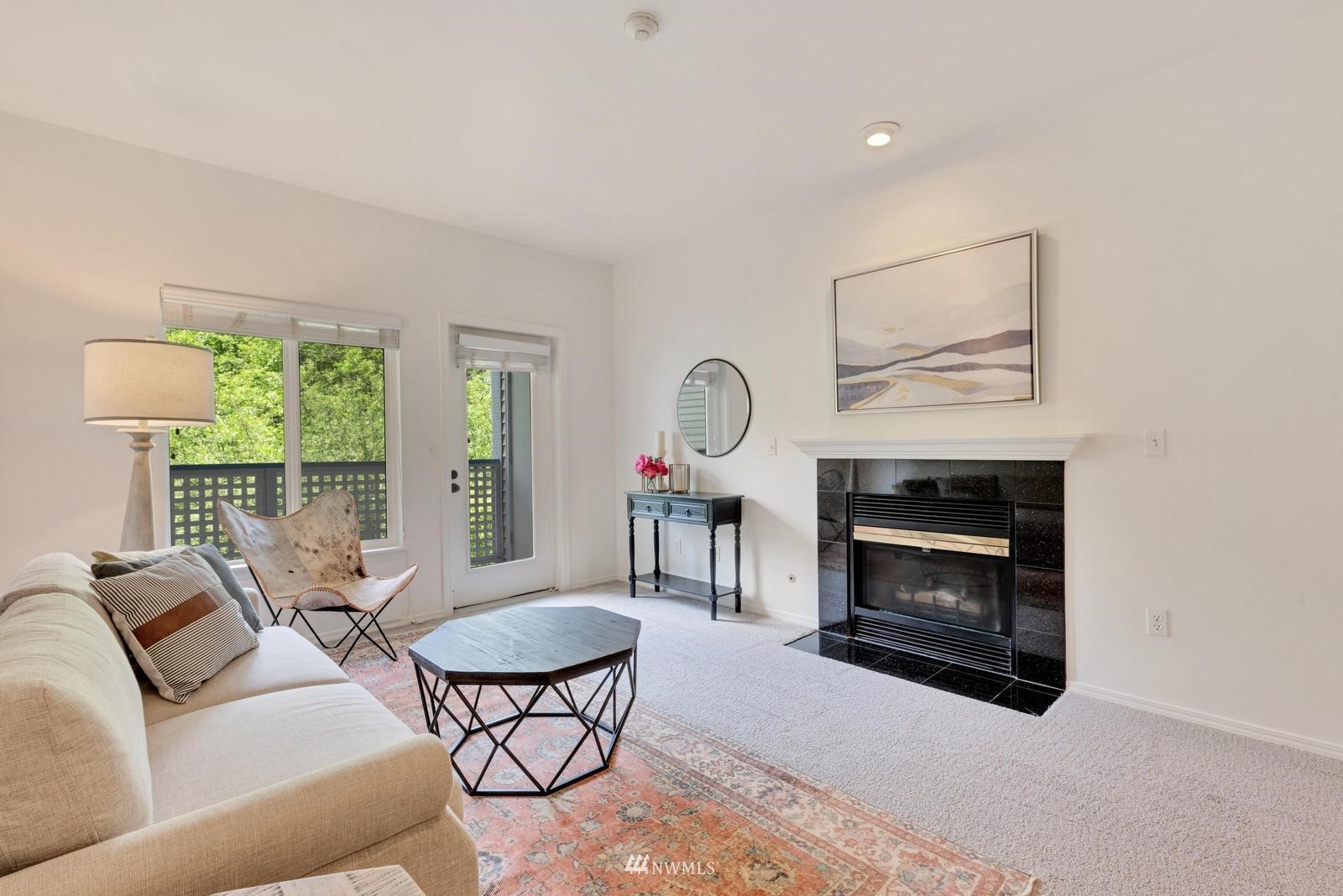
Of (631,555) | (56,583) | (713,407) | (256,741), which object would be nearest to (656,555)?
(631,555)

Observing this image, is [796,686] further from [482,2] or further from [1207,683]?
[482,2]

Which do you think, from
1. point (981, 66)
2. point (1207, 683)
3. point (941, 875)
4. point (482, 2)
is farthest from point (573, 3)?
point (1207, 683)

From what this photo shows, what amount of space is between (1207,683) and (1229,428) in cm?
103

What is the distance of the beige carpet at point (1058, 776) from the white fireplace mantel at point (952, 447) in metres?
1.11

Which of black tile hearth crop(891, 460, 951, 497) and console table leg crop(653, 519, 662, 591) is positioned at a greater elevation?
black tile hearth crop(891, 460, 951, 497)

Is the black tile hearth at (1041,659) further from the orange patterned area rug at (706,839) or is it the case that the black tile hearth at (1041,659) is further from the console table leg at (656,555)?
the console table leg at (656,555)

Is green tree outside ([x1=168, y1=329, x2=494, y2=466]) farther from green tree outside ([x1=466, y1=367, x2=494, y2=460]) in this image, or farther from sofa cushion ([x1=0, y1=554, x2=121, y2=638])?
sofa cushion ([x1=0, y1=554, x2=121, y2=638])

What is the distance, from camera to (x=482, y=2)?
214 cm

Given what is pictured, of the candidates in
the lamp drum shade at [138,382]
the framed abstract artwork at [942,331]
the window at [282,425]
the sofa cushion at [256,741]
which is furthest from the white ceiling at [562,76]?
the sofa cushion at [256,741]

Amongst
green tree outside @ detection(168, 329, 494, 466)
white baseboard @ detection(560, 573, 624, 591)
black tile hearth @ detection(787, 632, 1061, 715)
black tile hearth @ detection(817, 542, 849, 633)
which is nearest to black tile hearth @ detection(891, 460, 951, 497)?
black tile hearth @ detection(817, 542, 849, 633)

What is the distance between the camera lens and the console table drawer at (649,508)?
4.37m

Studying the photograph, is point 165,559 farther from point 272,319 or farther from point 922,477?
point 922,477

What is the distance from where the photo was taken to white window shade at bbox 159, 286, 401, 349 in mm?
3219

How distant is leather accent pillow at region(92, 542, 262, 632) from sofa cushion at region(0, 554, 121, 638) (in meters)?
0.05
